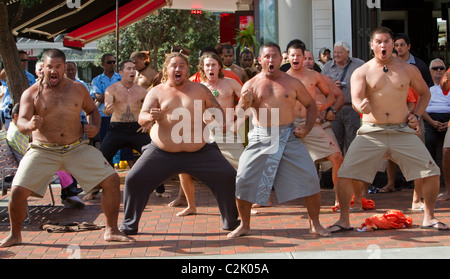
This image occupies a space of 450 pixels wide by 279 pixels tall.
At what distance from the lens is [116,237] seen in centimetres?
682

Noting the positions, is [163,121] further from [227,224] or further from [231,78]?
[231,78]

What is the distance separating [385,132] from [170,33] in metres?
27.7

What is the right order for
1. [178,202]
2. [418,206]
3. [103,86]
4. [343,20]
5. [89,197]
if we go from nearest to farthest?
[418,206] < [178,202] < [89,197] < [103,86] < [343,20]

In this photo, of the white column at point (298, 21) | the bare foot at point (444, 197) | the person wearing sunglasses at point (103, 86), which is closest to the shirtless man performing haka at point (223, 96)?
the bare foot at point (444, 197)

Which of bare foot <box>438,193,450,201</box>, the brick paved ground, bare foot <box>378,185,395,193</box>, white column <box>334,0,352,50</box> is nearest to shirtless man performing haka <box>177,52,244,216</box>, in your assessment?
the brick paved ground

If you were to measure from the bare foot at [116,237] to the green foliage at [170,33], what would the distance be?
1053 inches

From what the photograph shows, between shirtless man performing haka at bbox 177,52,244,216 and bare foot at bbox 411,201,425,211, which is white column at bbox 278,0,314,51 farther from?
bare foot at bbox 411,201,425,211

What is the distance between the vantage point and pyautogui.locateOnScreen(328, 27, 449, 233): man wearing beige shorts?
276 inches

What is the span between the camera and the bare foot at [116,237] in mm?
6805

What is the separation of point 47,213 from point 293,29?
6879 millimetres

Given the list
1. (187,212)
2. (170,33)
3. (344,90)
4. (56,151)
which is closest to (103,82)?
(187,212)

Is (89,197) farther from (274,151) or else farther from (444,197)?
(444,197)

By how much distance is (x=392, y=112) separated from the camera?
7141mm

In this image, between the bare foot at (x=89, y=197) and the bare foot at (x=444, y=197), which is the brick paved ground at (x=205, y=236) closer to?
the bare foot at (x=444, y=197)
